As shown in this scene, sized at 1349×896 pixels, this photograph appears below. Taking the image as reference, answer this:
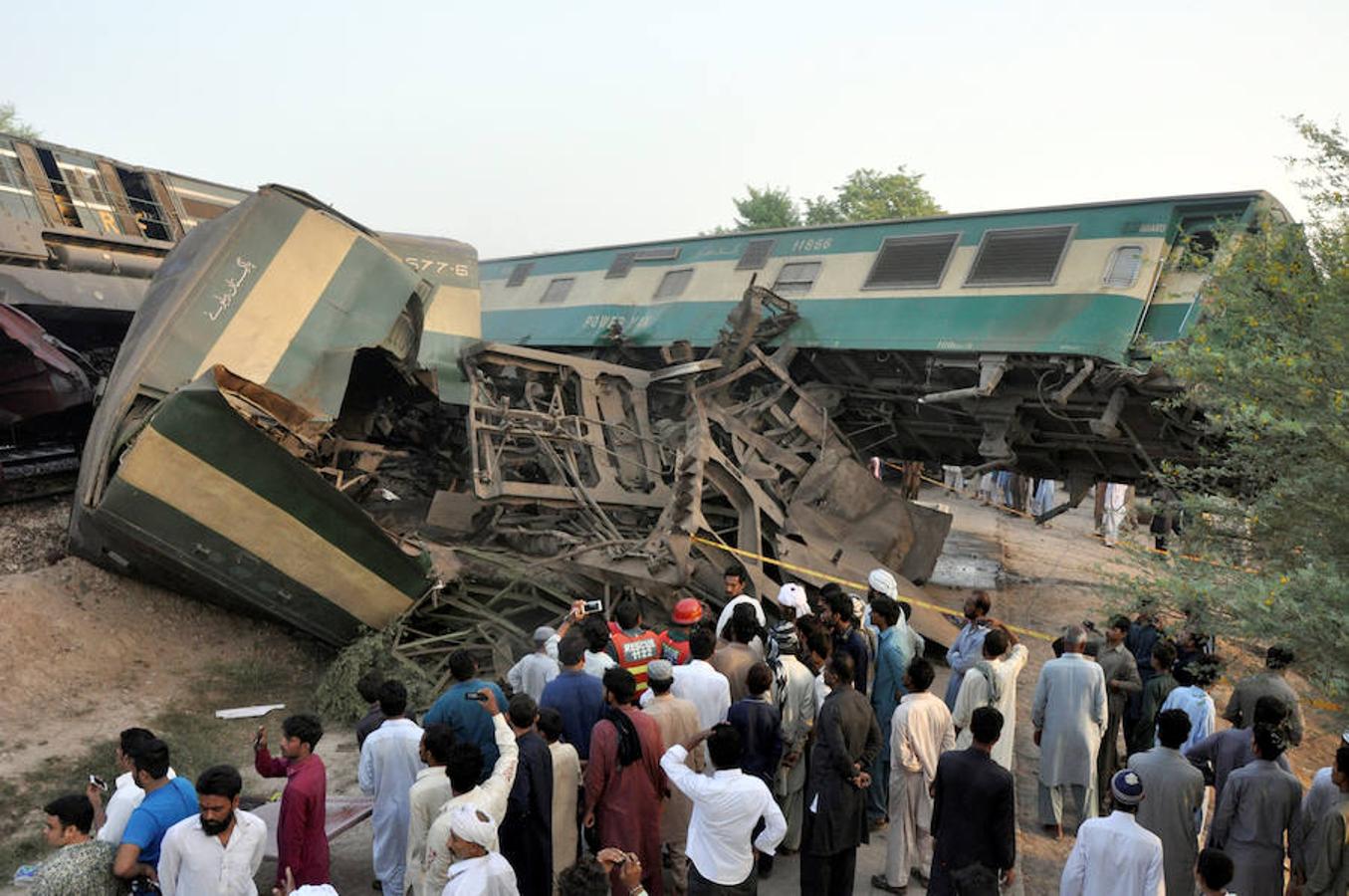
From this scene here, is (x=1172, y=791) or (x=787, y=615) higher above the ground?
(x=787, y=615)

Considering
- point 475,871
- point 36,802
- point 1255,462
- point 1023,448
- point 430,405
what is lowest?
point 36,802

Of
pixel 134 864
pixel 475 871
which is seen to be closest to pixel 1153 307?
pixel 475 871

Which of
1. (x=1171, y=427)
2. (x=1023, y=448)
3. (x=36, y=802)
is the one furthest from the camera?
(x=1023, y=448)

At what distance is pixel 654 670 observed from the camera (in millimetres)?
4977

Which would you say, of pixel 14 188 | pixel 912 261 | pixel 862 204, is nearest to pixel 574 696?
pixel 912 261

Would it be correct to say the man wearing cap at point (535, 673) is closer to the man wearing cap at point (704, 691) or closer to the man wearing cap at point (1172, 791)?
the man wearing cap at point (704, 691)

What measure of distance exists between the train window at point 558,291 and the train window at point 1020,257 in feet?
27.9

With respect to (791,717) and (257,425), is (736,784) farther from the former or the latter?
(257,425)

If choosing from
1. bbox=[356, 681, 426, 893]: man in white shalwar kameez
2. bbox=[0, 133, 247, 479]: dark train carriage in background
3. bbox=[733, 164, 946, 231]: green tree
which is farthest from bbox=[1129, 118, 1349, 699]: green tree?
bbox=[733, 164, 946, 231]: green tree

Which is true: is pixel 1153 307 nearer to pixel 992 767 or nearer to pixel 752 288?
pixel 752 288

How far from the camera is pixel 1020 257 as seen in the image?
1136 cm

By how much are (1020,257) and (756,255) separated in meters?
4.36

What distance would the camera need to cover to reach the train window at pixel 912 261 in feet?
39.9

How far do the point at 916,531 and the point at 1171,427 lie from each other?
10.0 feet
